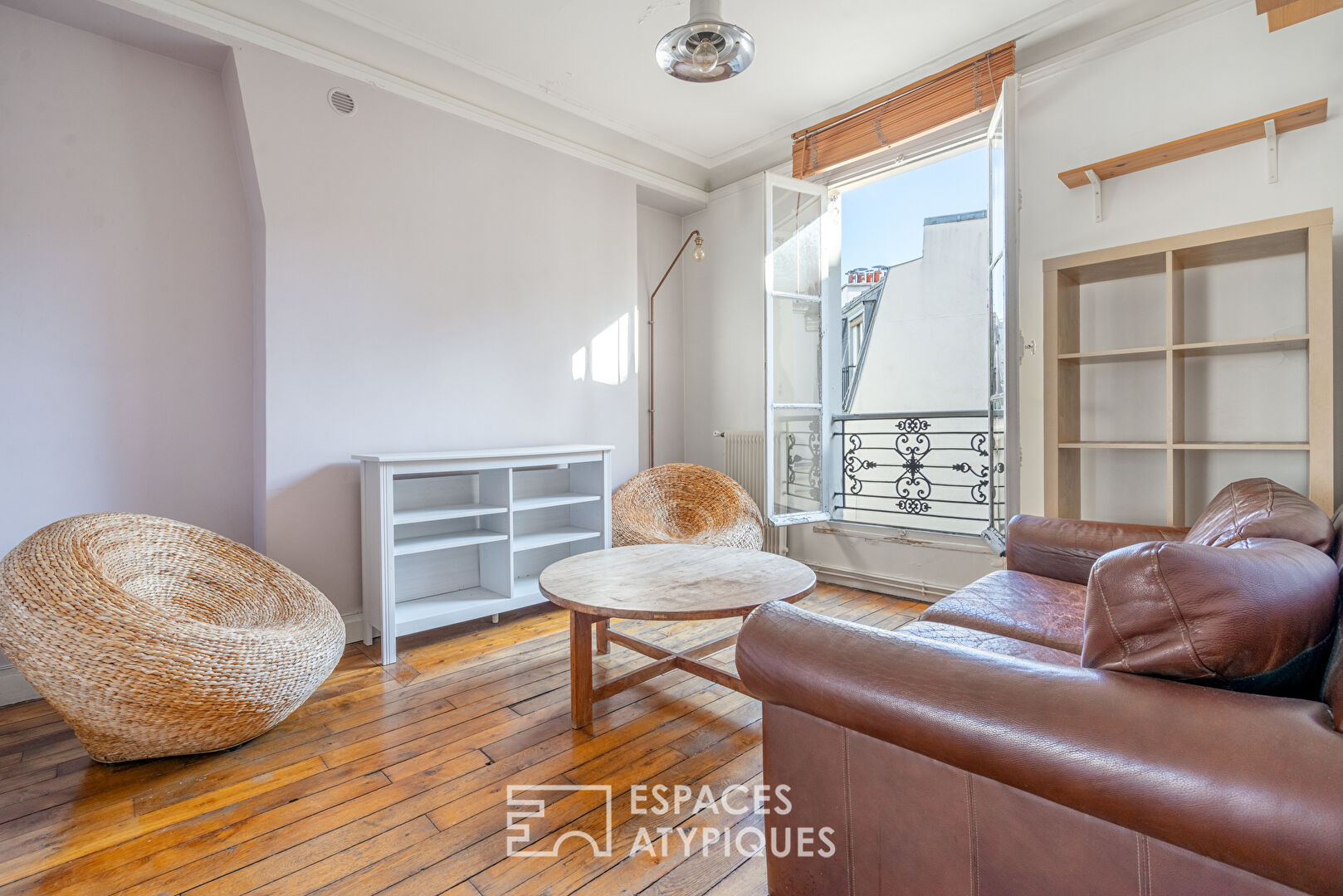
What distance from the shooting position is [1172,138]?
8.18ft

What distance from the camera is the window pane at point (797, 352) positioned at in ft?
12.1

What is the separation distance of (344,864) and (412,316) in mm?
2373

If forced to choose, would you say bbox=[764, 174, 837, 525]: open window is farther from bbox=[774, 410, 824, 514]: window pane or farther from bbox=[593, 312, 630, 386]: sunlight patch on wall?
bbox=[593, 312, 630, 386]: sunlight patch on wall

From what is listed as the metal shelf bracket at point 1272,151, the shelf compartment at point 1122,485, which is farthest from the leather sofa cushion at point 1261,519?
the metal shelf bracket at point 1272,151

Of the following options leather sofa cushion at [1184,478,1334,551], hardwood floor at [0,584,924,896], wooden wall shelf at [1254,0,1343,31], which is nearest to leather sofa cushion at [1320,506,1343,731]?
leather sofa cushion at [1184,478,1334,551]

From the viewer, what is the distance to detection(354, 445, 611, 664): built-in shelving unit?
104 inches

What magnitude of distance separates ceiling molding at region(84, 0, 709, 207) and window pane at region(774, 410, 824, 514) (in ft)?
6.05

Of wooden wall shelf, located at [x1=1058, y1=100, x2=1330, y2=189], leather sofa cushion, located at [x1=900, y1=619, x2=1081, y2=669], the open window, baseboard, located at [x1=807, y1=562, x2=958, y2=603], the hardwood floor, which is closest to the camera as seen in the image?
the hardwood floor

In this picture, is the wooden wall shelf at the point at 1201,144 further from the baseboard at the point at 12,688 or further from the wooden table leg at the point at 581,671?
the baseboard at the point at 12,688

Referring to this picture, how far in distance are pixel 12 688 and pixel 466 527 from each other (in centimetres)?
169

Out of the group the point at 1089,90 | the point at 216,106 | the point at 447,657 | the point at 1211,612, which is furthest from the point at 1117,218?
the point at 216,106

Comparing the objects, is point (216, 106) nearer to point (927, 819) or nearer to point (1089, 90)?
point (927, 819)

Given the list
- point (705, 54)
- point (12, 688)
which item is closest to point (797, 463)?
point (705, 54)

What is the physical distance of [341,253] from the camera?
284cm
